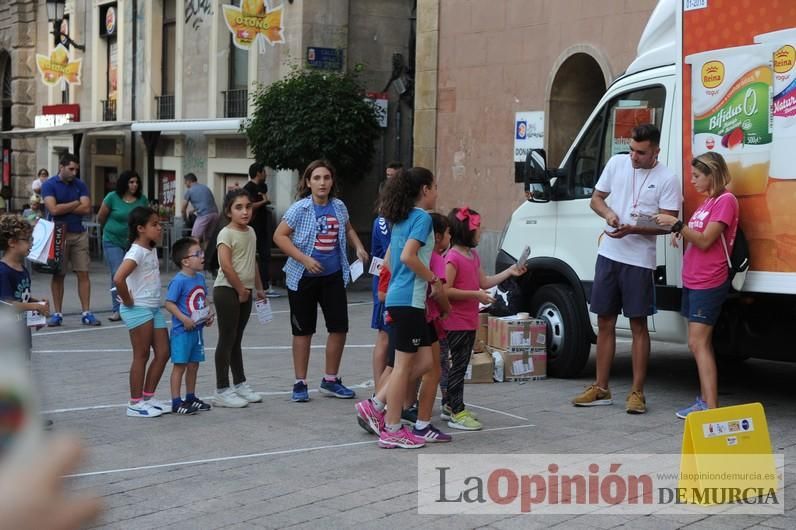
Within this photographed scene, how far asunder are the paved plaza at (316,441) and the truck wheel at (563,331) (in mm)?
149

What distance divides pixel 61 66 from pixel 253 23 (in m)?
11.9

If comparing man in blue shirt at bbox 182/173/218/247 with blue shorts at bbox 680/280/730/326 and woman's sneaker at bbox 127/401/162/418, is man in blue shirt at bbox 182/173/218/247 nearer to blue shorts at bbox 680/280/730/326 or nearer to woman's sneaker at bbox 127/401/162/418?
woman's sneaker at bbox 127/401/162/418

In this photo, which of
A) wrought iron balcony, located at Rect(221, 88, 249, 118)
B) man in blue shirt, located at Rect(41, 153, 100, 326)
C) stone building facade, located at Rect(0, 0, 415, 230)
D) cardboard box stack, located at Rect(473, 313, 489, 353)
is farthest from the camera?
wrought iron balcony, located at Rect(221, 88, 249, 118)

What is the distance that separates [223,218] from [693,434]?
434 cm

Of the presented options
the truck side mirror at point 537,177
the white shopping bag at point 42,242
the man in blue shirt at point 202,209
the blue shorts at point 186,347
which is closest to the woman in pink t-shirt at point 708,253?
the truck side mirror at point 537,177

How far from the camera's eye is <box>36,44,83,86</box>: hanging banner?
96.9ft

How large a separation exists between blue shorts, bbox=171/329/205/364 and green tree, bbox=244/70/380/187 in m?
10.7

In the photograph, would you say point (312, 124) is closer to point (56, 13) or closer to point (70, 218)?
point (70, 218)

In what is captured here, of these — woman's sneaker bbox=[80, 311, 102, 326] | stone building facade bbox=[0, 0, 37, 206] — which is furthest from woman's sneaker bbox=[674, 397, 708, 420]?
stone building facade bbox=[0, 0, 37, 206]

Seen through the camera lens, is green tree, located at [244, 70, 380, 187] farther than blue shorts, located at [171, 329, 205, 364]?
Yes

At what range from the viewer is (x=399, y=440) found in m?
6.61

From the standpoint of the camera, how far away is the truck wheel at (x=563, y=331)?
9.07 m

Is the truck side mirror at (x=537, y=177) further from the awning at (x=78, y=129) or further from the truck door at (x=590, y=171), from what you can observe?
the awning at (x=78, y=129)

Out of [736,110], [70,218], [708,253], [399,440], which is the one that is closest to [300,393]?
[399,440]
